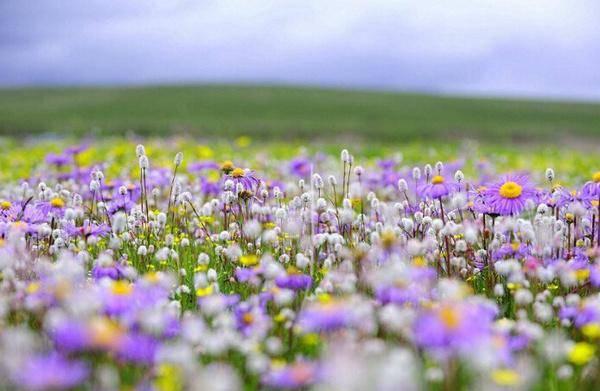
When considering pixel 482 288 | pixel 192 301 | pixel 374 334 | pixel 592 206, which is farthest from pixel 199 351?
pixel 592 206

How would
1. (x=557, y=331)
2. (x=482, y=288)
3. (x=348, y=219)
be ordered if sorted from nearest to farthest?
(x=557, y=331)
(x=348, y=219)
(x=482, y=288)

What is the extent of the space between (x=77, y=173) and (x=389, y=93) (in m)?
85.9

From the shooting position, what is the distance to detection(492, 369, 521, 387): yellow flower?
2.36 meters

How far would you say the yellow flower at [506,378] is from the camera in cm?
236

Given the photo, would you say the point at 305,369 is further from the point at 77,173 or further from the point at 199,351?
the point at 77,173

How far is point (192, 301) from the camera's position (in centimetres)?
443

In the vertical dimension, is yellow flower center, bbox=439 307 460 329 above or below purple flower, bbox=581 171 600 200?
below

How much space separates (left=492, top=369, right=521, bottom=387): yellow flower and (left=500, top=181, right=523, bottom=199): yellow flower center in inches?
95.7

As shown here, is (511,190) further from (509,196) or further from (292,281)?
(292,281)

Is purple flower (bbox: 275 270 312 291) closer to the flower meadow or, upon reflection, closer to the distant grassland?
the flower meadow

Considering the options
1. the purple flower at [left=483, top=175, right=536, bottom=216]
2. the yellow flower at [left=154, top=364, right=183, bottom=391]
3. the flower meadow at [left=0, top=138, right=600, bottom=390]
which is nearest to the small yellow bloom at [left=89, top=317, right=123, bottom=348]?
the flower meadow at [left=0, top=138, right=600, bottom=390]

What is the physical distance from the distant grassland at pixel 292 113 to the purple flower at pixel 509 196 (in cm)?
4298

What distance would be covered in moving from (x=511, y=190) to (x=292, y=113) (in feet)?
218

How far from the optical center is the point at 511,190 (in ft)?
15.6
